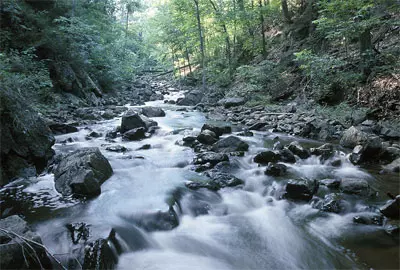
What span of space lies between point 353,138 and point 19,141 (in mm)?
7926

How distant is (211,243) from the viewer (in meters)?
4.06

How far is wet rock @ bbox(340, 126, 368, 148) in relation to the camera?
22.6 feet

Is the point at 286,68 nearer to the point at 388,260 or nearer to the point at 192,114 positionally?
the point at 192,114

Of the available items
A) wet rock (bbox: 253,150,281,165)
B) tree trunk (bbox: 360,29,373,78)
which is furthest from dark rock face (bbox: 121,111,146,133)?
tree trunk (bbox: 360,29,373,78)

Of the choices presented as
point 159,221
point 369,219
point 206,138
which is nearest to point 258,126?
point 206,138

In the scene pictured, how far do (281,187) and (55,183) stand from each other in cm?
439

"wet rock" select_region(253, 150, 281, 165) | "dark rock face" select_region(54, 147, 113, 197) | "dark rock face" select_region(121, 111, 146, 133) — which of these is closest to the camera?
"dark rock face" select_region(54, 147, 113, 197)

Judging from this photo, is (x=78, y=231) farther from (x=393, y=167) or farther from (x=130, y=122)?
(x=130, y=122)

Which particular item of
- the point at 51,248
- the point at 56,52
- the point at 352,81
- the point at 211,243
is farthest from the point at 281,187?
the point at 56,52

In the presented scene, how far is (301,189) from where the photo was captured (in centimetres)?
498

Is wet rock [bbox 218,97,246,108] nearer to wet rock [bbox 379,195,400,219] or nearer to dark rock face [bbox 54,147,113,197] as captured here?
dark rock face [bbox 54,147,113,197]

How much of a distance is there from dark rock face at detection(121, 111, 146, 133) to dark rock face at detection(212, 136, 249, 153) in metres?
3.68

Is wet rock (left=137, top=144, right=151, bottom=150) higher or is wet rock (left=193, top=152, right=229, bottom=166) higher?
wet rock (left=137, top=144, right=151, bottom=150)

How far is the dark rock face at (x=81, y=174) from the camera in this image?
502 cm
